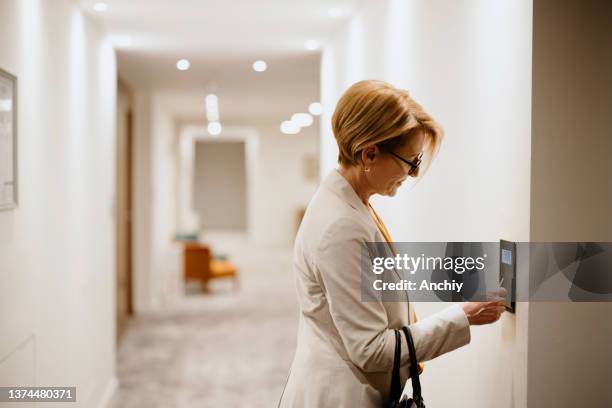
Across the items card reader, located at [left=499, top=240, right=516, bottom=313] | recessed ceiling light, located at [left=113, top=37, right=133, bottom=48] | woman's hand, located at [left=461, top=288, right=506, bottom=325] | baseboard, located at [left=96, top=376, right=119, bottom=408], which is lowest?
baseboard, located at [left=96, top=376, right=119, bottom=408]

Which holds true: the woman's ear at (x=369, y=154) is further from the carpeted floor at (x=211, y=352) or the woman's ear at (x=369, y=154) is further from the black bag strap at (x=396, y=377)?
the carpeted floor at (x=211, y=352)

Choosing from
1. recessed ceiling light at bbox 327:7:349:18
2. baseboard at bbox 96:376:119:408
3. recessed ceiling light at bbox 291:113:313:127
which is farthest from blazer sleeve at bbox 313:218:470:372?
recessed ceiling light at bbox 291:113:313:127

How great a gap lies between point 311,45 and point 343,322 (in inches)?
164

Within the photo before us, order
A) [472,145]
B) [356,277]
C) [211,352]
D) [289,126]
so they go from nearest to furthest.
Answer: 1. [356,277]
2. [472,145]
3. [211,352]
4. [289,126]

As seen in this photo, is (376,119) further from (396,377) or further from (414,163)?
(396,377)

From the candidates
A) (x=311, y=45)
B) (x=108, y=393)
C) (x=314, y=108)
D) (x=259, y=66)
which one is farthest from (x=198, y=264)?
(x=311, y=45)

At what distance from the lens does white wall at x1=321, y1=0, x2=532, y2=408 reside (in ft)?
5.88

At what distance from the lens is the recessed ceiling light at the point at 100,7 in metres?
4.08

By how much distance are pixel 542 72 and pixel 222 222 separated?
20626 millimetres

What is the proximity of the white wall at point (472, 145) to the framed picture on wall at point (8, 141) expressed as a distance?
156 centimetres

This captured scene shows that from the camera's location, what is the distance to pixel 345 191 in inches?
66.2

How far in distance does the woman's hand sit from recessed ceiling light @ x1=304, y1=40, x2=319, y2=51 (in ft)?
12.5

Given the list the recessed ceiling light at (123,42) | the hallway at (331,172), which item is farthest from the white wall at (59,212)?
the recessed ceiling light at (123,42)
